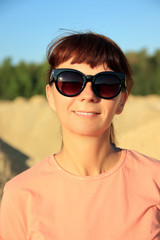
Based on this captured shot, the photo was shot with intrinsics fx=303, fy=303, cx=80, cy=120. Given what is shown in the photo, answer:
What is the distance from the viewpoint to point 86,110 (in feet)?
5.67

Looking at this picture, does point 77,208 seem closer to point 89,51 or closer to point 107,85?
point 107,85

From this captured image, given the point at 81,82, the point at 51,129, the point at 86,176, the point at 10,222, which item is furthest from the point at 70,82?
the point at 51,129

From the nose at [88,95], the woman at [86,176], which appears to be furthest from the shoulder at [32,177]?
the nose at [88,95]

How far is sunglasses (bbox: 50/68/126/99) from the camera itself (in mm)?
1736

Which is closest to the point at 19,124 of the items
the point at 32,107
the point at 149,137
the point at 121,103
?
the point at 32,107

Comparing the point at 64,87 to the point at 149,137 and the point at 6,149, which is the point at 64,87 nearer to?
the point at 6,149

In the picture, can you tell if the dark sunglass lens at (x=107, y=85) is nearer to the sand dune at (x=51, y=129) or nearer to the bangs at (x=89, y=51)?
the bangs at (x=89, y=51)

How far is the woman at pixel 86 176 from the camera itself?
1659 mm

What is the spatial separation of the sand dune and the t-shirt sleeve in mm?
6115

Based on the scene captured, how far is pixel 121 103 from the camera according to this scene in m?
2.00

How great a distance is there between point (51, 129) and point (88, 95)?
16702 millimetres

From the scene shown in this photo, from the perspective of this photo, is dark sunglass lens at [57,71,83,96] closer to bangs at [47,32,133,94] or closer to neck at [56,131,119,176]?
bangs at [47,32,133,94]

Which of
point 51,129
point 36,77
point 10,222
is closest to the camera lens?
point 10,222

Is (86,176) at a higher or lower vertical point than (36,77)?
higher
